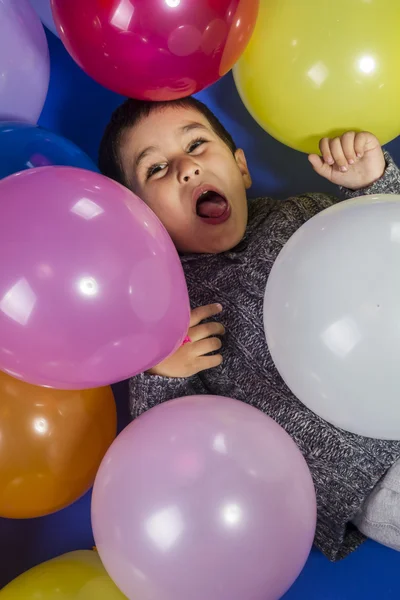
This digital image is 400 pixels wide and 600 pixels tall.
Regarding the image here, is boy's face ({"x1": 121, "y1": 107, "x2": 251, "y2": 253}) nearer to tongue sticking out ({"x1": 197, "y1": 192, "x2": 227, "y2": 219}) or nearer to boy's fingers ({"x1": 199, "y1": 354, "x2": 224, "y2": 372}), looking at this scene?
tongue sticking out ({"x1": 197, "y1": 192, "x2": 227, "y2": 219})

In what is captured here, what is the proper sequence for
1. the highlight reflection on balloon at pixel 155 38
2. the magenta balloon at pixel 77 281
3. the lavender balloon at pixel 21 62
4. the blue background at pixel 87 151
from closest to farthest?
the magenta balloon at pixel 77 281 < the highlight reflection on balloon at pixel 155 38 < the lavender balloon at pixel 21 62 < the blue background at pixel 87 151

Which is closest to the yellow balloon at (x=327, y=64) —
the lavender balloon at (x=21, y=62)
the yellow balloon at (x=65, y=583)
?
the lavender balloon at (x=21, y=62)

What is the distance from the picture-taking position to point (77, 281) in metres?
0.72

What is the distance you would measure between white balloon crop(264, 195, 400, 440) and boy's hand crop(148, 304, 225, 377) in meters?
0.20

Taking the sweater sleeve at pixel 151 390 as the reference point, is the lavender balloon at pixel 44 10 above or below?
above

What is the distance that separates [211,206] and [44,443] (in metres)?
0.51

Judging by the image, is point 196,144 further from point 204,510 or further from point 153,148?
point 204,510

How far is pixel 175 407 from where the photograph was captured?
2.82ft

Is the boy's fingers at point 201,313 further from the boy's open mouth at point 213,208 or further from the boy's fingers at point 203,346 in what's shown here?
the boy's open mouth at point 213,208

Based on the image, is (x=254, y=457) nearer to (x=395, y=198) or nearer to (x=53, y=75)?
(x=395, y=198)

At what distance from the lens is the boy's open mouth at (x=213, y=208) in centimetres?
112

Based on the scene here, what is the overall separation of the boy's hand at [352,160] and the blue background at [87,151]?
0.77 ft

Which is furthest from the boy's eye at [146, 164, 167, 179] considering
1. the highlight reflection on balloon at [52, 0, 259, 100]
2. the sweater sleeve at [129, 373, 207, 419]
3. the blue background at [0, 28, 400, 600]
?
the sweater sleeve at [129, 373, 207, 419]

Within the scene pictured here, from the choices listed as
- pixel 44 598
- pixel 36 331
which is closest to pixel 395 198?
pixel 36 331
